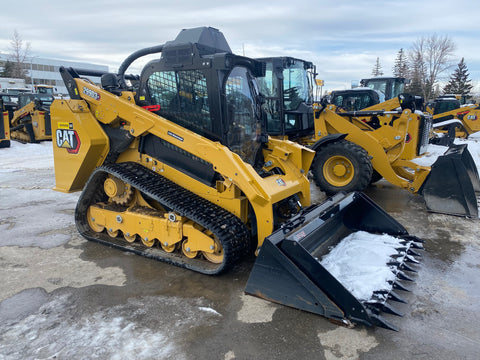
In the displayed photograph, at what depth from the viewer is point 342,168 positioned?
6.81 metres

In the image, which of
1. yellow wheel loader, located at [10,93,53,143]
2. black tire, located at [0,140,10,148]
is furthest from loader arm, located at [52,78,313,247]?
yellow wheel loader, located at [10,93,53,143]

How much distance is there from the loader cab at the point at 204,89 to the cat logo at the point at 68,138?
0.89 m

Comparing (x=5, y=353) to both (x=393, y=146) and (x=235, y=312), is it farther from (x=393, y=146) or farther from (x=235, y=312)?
(x=393, y=146)

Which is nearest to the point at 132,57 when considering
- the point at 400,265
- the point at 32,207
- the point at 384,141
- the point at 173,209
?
the point at 173,209

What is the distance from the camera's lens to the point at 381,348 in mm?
2688

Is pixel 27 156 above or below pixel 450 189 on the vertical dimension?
below

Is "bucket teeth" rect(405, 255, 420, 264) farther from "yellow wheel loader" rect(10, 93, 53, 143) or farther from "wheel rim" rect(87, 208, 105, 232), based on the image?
"yellow wheel loader" rect(10, 93, 53, 143)

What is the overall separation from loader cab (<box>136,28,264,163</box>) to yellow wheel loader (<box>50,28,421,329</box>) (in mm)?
12

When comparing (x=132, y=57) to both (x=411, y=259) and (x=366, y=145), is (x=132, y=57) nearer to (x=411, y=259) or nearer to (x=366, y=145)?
(x=411, y=259)

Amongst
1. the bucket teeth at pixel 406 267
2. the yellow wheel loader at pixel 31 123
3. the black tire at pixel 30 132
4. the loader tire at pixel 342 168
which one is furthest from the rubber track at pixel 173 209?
the black tire at pixel 30 132

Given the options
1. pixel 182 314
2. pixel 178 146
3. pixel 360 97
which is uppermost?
pixel 360 97

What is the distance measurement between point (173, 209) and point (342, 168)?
3.98m

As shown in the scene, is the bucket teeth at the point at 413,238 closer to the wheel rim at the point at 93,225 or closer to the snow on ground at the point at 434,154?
the wheel rim at the point at 93,225

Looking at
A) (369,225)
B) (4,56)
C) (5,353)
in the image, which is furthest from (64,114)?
(4,56)
